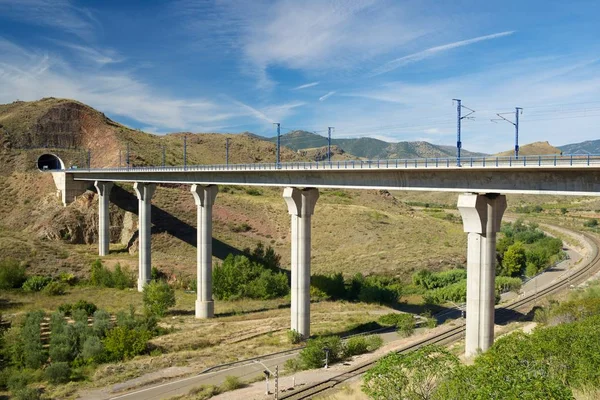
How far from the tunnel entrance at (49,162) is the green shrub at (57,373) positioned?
7607 cm

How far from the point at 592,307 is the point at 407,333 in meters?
12.6

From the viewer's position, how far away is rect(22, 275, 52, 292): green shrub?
5091cm

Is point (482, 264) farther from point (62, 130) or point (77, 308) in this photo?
point (62, 130)

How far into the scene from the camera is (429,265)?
211ft

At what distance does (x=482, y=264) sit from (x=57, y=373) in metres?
25.2

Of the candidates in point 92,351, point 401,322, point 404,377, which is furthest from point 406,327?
point 92,351

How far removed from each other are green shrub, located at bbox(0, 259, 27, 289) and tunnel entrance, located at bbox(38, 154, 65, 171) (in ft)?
155

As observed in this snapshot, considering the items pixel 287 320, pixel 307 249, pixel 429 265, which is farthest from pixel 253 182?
pixel 429 265

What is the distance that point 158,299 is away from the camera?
43.5 m

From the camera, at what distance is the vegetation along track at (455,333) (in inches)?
983

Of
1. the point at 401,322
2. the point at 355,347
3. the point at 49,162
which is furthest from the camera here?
the point at 49,162

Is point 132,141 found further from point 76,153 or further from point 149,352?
point 149,352

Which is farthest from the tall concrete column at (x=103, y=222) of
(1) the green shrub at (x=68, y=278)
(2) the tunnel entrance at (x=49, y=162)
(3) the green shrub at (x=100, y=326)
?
(2) the tunnel entrance at (x=49, y=162)

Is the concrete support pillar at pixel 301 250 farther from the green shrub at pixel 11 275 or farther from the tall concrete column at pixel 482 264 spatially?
the green shrub at pixel 11 275
